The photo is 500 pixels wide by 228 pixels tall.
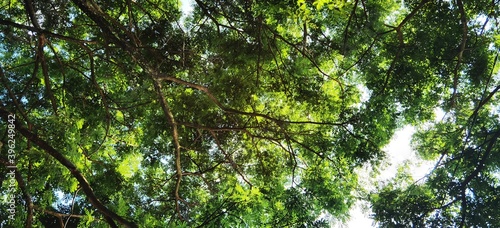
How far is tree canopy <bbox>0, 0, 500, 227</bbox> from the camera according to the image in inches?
248

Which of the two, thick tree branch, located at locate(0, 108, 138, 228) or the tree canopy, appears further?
the tree canopy

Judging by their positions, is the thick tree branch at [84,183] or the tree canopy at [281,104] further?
the tree canopy at [281,104]

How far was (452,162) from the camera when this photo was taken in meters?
7.36

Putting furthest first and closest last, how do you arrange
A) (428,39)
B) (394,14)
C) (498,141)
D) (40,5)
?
(394,14) < (498,141) < (428,39) < (40,5)

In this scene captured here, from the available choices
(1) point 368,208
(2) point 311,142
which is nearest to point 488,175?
(1) point 368,208

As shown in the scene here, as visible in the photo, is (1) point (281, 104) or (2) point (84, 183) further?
(1) point (281, 104)

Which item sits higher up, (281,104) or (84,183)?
(281,104)

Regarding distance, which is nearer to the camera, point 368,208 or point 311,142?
point 311,142

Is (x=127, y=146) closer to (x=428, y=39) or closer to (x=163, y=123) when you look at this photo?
(x=163, y=123)

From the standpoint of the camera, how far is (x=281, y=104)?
737 centimetres

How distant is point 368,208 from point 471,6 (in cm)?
394

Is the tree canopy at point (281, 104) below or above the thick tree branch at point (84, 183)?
above

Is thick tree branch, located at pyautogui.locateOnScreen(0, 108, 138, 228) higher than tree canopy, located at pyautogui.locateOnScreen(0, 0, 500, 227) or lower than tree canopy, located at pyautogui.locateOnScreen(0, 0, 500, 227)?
lower

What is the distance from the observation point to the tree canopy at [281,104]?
6.29 metres
